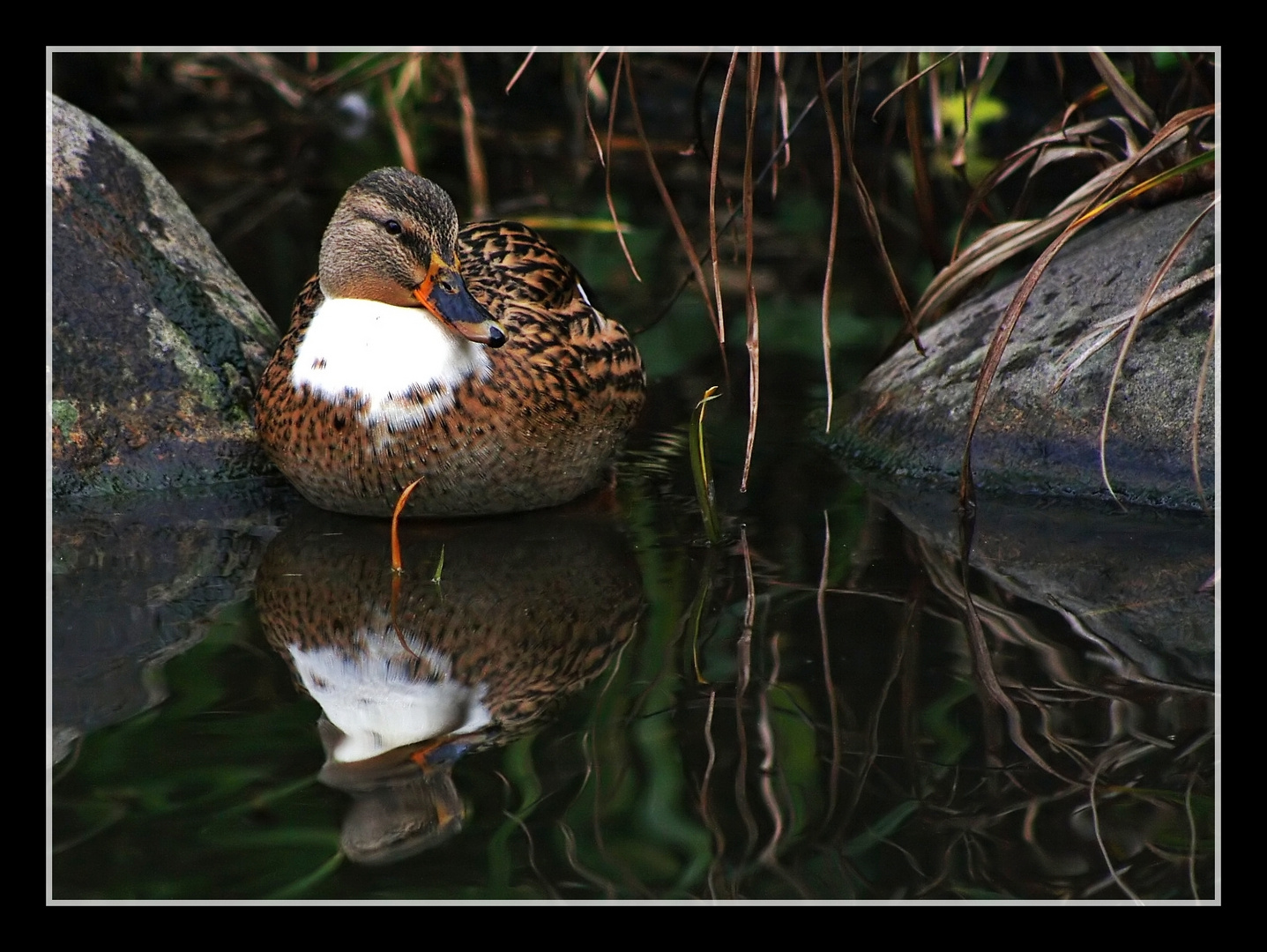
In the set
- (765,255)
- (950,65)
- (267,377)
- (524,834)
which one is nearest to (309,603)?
(267,377)

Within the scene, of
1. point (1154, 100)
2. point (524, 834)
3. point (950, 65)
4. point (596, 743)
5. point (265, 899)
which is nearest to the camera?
point (265, 899)

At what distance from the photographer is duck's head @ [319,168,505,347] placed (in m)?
4.69

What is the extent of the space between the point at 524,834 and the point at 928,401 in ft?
9.18

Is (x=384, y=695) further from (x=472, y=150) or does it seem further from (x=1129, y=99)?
(x=472, y=150)

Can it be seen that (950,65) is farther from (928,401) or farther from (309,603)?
(309,603)

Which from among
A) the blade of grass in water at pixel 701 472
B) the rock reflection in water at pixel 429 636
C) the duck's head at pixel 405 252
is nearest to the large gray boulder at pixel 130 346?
the rock reflection in water at pixel 429 636

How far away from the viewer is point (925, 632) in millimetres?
4008

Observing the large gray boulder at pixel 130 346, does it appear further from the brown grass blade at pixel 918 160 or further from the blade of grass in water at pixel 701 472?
the brown grass blade at pixel 918 160

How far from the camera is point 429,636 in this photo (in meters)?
4.04

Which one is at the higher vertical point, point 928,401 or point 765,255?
point 765,255

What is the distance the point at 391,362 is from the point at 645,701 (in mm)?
1514

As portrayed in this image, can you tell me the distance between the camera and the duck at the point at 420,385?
15.3ft

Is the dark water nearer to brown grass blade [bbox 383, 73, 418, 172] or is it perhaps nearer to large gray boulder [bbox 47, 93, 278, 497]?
large gray boulder [bbox 47, 93, 278, 497]

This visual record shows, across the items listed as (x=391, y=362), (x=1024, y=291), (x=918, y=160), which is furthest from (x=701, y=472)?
(x=918, y=160)
